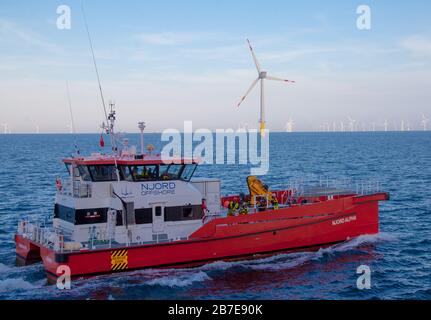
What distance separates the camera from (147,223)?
2103cm

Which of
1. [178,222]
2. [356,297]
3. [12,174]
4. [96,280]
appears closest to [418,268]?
[356,297]

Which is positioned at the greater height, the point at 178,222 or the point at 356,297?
the point at 178,222

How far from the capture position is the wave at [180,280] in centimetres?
1927

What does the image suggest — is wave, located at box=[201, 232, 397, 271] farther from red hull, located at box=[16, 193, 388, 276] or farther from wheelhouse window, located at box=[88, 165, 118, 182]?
wheelhouse window, located at box=[88, 165, 118, 182]

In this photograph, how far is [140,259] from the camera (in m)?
20.0

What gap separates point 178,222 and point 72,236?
161 inches

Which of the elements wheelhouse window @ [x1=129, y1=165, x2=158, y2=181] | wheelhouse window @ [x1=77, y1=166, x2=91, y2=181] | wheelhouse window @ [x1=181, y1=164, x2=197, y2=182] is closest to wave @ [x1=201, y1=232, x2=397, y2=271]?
wheelhouse window @ [x1=181, y1=164, x2=197, y2=182]

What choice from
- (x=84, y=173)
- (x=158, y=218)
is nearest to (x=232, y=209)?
(x=158, y=218)

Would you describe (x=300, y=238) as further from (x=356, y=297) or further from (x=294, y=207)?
(x=356, y=297)

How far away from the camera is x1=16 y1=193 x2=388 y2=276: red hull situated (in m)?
19.5

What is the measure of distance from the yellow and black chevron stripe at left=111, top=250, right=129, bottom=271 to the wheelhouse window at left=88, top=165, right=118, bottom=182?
294 centimetres

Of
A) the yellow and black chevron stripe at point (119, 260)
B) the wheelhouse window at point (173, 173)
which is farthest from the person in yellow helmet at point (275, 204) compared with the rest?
the yellow and black chevron stripe at point (119, 260)

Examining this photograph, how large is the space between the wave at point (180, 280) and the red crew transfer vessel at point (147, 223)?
72 centimetres

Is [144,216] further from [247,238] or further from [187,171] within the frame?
[247,238]
